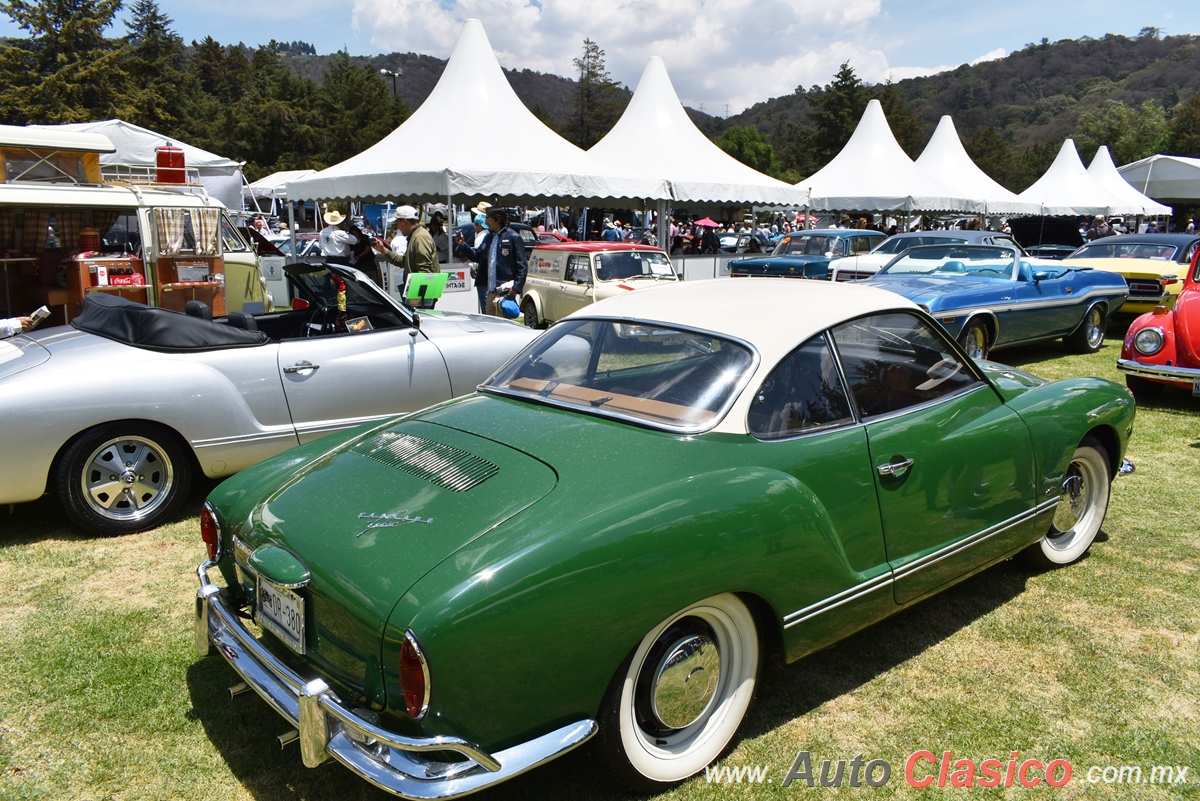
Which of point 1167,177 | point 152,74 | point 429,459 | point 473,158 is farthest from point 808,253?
point 152,74

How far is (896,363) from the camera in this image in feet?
10.7

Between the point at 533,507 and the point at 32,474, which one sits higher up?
the point at 533,507

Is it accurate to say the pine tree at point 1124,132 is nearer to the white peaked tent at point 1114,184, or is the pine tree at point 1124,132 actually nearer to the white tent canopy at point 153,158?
the white peaked tent at point 1114,184

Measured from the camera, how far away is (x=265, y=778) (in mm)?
2506

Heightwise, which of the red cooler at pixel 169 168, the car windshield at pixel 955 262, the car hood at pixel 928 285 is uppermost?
the red cooler at pixel 169 168

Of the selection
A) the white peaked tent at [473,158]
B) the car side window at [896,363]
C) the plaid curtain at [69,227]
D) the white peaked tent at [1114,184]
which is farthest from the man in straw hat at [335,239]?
the white peaked tent at [1114,184]

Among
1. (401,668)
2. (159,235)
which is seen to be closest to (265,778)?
(401,668)

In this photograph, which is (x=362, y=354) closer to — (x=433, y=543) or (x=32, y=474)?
(x=32, y=474)

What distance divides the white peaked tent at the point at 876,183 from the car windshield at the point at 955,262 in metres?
9.27

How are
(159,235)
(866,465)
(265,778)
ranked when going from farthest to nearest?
1. (159,235)
2. (866,465)
3. (265,778)

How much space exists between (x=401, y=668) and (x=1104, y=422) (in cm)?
348

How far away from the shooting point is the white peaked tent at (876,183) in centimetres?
2044

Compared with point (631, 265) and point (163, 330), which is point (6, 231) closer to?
point (163, 330)

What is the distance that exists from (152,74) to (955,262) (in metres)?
65.8
